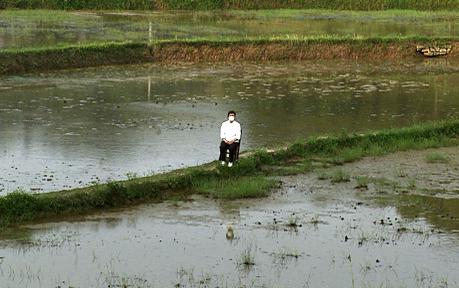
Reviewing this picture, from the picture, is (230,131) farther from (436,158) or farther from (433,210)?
(436,158)

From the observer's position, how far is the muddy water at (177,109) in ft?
35.6

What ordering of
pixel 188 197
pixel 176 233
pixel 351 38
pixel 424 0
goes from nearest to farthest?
1. pixel 176 233
2. pixel 188 197
3. pixel 351 38
4. pixel 424 0

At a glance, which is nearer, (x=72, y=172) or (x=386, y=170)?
(x=72, y=172)

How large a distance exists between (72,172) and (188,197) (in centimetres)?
163

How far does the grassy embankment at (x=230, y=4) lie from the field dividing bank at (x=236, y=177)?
70.0ft

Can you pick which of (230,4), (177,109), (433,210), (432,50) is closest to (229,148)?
(433,210)

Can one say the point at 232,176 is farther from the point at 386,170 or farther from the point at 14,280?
the point at 14,280

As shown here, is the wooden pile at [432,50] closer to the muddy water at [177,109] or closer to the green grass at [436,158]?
the muddy water at [177,109]

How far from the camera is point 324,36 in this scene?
23578 mm

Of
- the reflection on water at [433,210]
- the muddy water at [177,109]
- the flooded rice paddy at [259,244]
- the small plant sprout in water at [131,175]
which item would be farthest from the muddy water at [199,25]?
the reflection on water at [433,210]

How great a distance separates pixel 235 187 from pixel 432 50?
50.7ft

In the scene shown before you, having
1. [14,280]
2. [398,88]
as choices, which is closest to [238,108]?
[398,88]

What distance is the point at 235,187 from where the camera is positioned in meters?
Answer: 9.49

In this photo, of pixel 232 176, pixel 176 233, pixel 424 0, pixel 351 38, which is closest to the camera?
pixel 176 233
